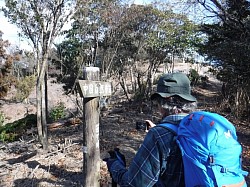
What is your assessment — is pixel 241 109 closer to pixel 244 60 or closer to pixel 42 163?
pixel 244 60

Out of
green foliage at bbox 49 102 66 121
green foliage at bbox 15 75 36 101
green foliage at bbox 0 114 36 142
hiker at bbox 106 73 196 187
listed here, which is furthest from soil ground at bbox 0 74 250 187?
green foliage at bbox 15 75 36 101

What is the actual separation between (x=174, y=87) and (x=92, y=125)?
174 cm

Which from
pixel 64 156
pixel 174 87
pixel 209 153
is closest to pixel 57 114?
pixel 64 156

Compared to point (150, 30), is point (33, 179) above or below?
below

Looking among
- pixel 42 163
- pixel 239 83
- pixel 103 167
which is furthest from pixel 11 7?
pixel 239 83

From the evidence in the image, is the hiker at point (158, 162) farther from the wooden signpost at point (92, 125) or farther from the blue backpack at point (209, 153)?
the wooden signpost at point (92, 125)

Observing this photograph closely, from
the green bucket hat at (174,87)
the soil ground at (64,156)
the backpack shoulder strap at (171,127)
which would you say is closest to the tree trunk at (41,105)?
the soil ground at (64,156)

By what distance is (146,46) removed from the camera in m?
11.4

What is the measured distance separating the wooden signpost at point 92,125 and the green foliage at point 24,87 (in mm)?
18520

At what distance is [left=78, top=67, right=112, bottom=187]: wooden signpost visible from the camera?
119 inches

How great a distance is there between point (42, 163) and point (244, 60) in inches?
227

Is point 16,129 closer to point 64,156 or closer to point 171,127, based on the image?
point 64,156

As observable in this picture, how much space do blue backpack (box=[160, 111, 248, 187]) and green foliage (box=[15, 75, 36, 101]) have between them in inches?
806

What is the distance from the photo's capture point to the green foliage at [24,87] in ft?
66.6
